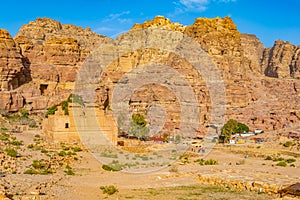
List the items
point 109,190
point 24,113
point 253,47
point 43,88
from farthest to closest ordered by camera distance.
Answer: point 253,47
point 43,88
point 24,113
point 109,190

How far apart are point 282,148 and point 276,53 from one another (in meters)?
107

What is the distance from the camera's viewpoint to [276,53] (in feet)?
463

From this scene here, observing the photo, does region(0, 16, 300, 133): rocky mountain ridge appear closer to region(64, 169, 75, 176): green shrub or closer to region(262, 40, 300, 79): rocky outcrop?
region(64, 169, 75, 176): green shrub

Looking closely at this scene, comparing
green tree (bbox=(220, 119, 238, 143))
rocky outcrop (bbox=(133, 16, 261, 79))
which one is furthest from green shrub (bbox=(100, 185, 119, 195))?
rocky outcrop (bbox=(133, 16, 261, 79))

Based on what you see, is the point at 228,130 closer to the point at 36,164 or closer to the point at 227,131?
the point at 227,131

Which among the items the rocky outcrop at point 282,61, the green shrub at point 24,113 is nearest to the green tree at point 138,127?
the green shrub at point 24,113

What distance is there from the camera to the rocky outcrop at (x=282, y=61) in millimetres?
122113

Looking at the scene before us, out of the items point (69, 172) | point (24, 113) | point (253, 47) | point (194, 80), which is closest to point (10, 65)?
point (24, 113)

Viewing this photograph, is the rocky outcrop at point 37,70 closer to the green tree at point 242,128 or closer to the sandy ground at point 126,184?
the green tree at point 242,128

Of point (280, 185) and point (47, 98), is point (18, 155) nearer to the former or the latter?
point (280, 185)

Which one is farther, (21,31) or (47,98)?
(21,31)

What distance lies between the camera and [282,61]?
13000cm

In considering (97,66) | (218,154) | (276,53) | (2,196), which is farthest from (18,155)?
(276,53)

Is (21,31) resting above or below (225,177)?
above
